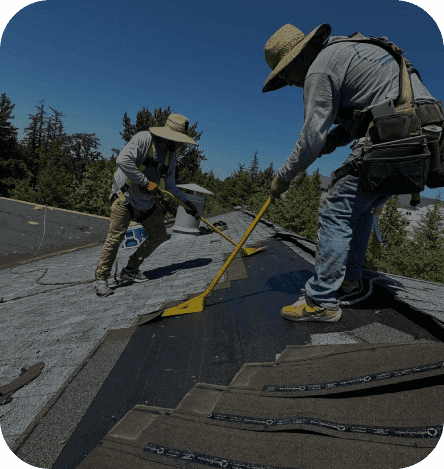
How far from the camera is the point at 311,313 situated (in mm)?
1918

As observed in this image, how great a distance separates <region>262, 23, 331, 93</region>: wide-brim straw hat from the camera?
180cm

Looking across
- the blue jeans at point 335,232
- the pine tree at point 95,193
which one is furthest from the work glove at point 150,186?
the pine tree at point 95,193

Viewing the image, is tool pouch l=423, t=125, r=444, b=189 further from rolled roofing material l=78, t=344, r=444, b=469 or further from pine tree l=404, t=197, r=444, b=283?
pine tree l=404, t=197, r=444, b=283

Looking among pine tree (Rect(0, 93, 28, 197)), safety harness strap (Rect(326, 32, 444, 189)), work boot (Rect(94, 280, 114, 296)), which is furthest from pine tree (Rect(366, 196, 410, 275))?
pine tree (Rect(0, 93, 28, 197))

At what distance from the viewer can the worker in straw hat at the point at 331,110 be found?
1.67 m

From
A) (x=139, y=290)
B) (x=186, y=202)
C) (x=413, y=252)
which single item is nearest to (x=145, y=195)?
(x=186, y=202)

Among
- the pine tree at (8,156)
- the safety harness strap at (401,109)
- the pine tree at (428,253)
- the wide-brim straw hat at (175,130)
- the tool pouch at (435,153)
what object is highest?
the pine tree at (8,156)

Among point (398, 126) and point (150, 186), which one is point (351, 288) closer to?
point (398, 126)

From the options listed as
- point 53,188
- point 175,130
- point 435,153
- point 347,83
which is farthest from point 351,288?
point 53,188

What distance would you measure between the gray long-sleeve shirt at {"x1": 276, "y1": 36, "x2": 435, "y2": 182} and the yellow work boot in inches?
39.7

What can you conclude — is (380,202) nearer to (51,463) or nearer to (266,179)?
(51,463)

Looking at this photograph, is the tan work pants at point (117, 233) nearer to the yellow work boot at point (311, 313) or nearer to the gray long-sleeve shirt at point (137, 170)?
the gray long-sleeve shirt at point (137, 170)

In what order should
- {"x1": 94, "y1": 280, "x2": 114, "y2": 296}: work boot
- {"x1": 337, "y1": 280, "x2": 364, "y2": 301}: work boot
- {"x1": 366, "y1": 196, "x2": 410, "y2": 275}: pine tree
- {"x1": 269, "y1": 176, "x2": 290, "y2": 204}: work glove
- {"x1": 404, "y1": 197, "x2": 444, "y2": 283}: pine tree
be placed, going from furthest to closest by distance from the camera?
{"x1": 366, "y1": 196, "x2": 410, "y2": 275}: pine tree
{"x1": 404, "y1": 197, "x2": 444, "y2": 283}: pine tree
{"x1": 94, "y1": 280, "x2": 114, "y2": 296}: work boot
{"x1": 337, "y1": 280, "x2": 364, "y2": 301}: work boot
{"x1": 269, "y1": 176, "x2": 290, "y2": 204}: work glove

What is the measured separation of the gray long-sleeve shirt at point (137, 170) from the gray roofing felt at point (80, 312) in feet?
3.52
